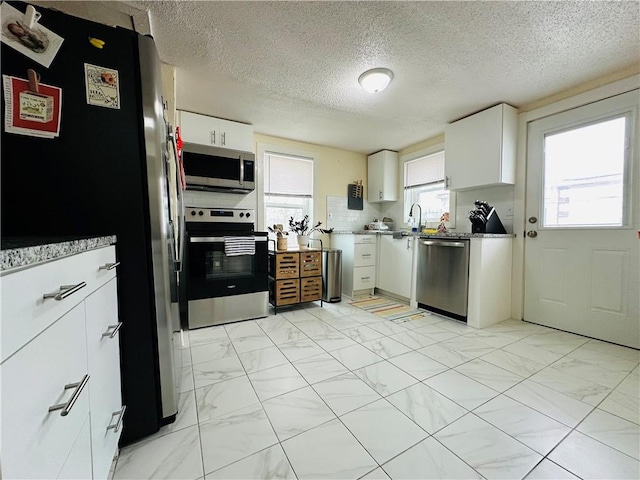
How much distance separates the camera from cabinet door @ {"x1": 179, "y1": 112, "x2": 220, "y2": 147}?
9.20 ft

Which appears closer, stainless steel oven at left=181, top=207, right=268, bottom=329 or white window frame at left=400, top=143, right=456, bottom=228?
stainless steel oven at left=181, top=207, right=268, bottom=329

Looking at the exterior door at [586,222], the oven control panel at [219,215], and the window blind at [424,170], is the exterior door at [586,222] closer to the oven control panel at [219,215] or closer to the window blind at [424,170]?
the window blind at [424,170]

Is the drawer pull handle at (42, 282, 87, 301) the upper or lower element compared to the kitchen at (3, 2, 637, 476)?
lower

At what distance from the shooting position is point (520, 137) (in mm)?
2729

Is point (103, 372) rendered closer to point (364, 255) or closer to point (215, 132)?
point (215, 132)

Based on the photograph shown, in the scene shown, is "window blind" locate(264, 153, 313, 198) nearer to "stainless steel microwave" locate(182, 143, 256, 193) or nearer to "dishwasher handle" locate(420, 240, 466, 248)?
"stainless steel microwave" locate(182, 143, 256, 193)

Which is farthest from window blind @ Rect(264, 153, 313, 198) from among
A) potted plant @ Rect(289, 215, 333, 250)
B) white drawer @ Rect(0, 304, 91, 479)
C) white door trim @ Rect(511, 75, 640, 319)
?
white drawer @ Rect(0, 304, 91, 479)

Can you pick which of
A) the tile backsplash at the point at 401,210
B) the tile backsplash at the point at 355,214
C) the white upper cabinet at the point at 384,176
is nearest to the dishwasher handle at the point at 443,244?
the tile backsplash at the point at 401,210

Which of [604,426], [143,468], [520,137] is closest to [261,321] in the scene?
[143,468]

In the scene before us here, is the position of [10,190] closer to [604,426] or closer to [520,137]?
[604,426]

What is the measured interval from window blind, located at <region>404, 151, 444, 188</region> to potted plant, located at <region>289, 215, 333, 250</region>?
1.48 m

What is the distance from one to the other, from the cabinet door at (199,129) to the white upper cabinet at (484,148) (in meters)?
2.75

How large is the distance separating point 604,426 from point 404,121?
3.00 metres

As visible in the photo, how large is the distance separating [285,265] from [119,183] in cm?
206
